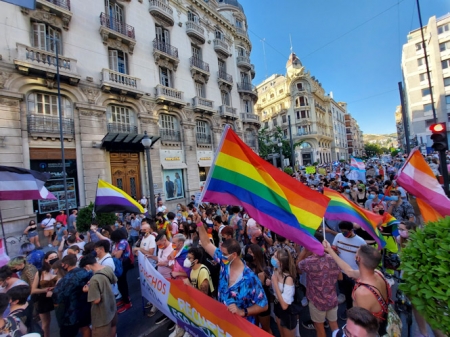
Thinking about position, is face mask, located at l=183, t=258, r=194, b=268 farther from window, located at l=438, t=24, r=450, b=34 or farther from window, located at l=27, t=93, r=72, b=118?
window, located at l=438, t=24, r=450, b=34

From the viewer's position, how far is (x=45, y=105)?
12.1 meters

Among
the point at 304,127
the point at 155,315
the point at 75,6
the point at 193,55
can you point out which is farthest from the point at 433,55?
the point at 155,315

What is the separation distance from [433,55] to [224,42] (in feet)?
116

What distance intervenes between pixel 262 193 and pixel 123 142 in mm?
13679

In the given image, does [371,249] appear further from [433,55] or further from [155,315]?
[433,55]

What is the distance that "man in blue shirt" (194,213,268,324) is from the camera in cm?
266

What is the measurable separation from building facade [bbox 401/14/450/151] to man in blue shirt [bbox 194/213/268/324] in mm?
43043

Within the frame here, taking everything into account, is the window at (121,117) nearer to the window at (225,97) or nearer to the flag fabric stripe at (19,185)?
the flag fabric stripe at (19,185)

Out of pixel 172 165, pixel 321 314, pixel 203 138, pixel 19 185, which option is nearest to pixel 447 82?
pixel 203 138

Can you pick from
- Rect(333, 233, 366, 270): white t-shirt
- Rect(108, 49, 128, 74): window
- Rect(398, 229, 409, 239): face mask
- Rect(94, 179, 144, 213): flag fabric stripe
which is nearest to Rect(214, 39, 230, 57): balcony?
Rect(108, 49, 128, 74): window

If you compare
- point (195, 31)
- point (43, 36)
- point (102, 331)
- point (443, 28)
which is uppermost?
point (443, 28)

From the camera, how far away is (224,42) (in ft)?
81.1

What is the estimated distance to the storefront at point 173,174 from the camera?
17.4 metres

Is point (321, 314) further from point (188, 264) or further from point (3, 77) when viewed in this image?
point (3, 77)
